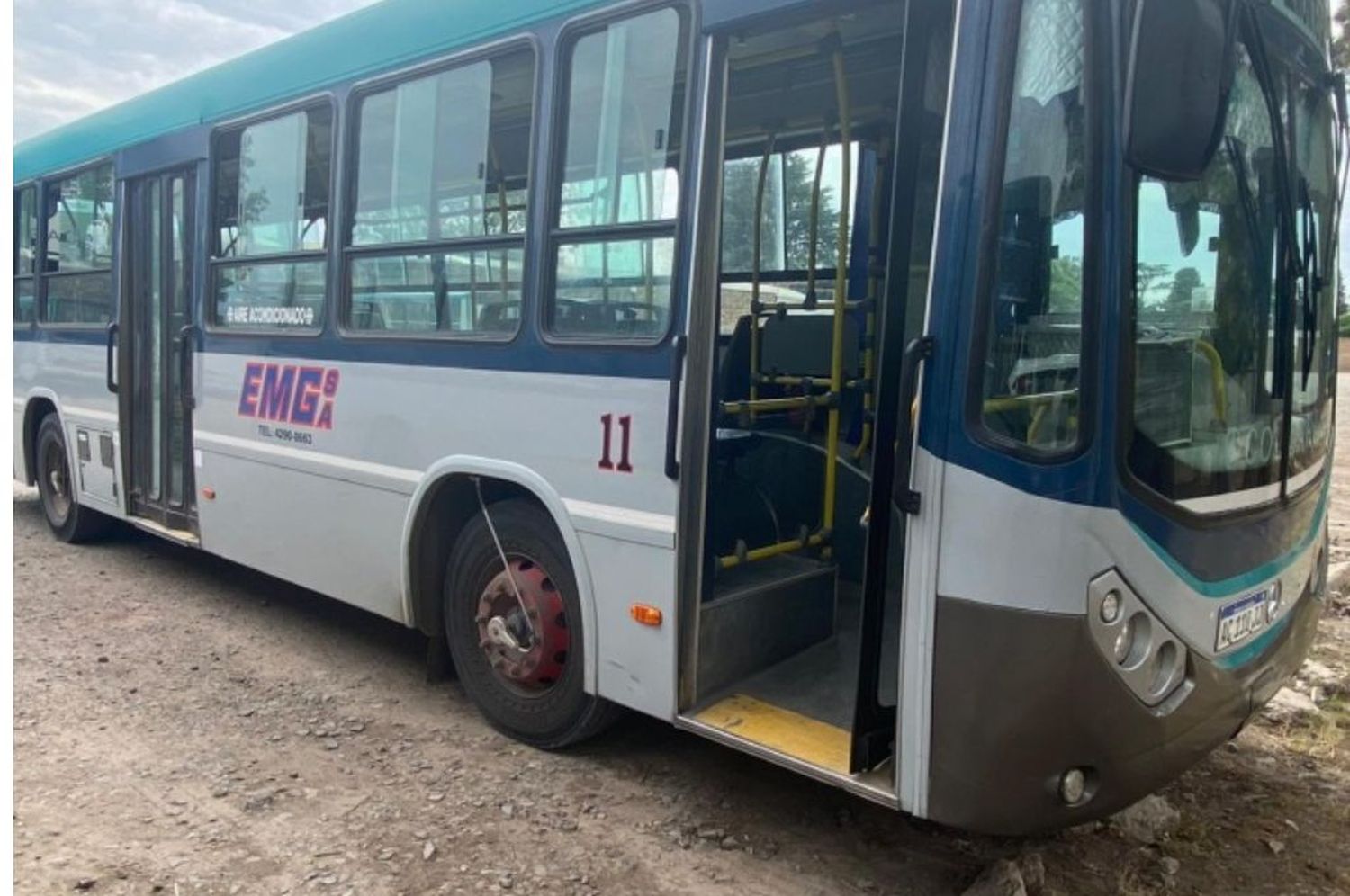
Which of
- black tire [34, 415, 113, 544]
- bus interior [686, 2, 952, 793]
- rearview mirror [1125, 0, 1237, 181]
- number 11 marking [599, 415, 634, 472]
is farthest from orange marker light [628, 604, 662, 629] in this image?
black tire [34, 415, 113, 544]

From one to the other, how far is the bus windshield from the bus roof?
2062mm

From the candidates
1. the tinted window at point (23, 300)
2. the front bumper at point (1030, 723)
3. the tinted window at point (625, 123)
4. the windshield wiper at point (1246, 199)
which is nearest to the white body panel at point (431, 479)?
the tinted window at point (625, 123)

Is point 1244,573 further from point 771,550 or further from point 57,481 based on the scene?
point 57,481

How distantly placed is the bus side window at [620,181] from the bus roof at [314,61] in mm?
270

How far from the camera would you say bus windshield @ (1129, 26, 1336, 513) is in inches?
106

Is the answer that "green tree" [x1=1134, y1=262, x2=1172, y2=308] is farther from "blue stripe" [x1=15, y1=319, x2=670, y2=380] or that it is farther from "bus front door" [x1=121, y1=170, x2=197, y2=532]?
"bus front door" [x1=121, y1=170, x2=197, y2=532]

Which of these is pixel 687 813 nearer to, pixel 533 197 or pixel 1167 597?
pixel 1167 597

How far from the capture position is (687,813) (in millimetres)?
3660

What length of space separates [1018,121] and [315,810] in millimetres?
3076

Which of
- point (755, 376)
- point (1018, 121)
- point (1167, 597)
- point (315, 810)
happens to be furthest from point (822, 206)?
point (315, 810)

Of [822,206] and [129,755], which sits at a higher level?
[822,206]

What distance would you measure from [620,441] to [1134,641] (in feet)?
5.46

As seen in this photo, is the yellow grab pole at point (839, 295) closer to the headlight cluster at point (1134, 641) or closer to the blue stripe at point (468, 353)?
the blue stripe at point (468, 353)

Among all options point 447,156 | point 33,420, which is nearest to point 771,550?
point 447,156
